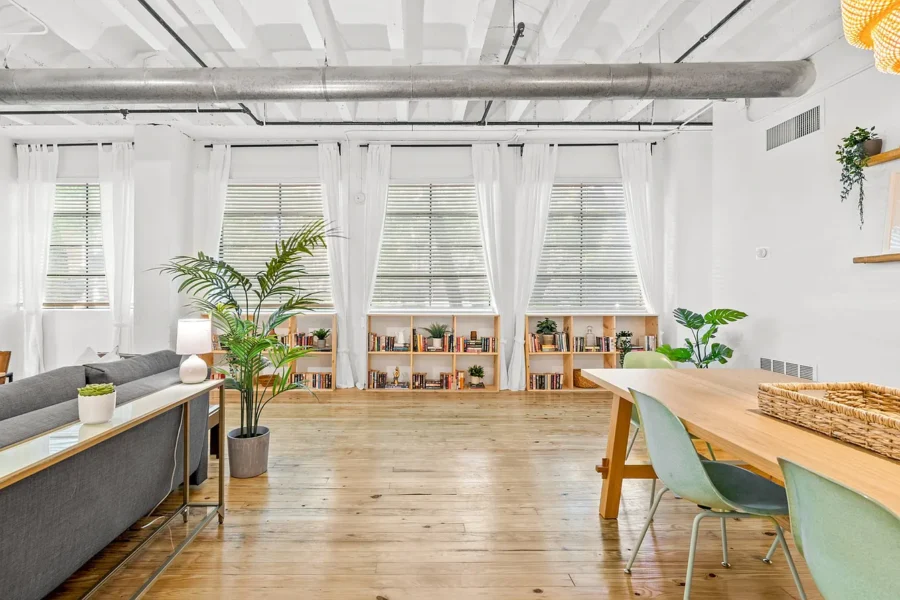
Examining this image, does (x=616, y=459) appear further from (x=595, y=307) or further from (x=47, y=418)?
(x=595, y=307)

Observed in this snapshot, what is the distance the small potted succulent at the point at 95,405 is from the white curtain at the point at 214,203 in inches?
185

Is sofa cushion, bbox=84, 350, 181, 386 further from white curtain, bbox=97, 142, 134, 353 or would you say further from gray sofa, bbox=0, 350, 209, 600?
white curtain, bbox=97, 142, 134, 353

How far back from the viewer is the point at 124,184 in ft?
20.1

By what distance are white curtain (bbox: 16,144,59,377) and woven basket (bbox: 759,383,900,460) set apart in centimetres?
797

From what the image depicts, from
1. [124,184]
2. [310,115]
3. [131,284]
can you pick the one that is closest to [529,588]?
[310,115]

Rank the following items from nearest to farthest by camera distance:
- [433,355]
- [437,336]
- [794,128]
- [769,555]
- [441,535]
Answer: [769,555] < [441,535] < [794,128] < [437,336] < [433,355]

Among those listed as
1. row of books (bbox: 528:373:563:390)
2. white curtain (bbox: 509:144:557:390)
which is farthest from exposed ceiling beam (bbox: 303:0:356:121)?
row of books (bbox: 528:373:563:390)

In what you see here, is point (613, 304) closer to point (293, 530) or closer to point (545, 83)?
point (545, 83)

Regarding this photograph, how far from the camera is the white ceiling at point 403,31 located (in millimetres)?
3695

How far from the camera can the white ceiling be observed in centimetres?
370

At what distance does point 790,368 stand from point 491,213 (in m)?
3.66

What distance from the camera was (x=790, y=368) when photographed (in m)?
4.28

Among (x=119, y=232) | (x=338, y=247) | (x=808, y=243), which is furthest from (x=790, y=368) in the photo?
(x=119, y=232)

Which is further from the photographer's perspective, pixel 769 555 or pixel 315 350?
pixel 315 350
